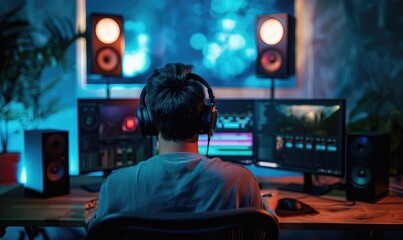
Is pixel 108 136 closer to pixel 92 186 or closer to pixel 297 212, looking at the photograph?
pixel 92 186

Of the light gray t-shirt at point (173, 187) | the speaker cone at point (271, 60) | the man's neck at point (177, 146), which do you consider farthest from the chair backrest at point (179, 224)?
the speaker cone at point (271, 60)

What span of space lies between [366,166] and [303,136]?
0.33 meters

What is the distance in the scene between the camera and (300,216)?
1.71 metres

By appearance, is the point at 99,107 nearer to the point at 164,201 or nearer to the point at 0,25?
the point at 0,25

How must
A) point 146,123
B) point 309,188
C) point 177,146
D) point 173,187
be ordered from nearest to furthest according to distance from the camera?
point 173,187 < point 177,146 < point 146,123 < point 309,188

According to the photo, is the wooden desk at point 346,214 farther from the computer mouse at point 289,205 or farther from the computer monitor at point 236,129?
the computer monitor at point 236,129

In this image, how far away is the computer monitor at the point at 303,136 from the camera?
78.1 inches

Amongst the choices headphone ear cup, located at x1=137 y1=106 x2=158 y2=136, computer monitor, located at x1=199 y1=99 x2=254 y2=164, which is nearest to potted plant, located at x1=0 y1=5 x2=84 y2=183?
computer monitor, located at x1=199 y1=99 x2=254 y2=164

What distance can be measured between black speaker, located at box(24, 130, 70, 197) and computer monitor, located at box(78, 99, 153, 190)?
3.9 inches

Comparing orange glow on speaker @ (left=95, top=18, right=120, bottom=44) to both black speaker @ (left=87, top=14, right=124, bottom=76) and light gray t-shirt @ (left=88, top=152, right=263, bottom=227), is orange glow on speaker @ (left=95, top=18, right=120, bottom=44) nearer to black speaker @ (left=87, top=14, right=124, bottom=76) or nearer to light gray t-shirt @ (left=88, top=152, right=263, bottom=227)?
black speaker @ (left=87, top=14, right=124, bottom=76)

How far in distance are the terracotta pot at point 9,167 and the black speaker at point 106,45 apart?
2.20 ft

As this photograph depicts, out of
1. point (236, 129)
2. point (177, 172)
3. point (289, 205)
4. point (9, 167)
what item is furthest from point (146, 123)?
point (9, 167)

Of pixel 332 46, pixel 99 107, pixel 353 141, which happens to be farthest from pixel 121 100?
pixel 332 46

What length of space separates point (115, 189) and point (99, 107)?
1.15 meters
